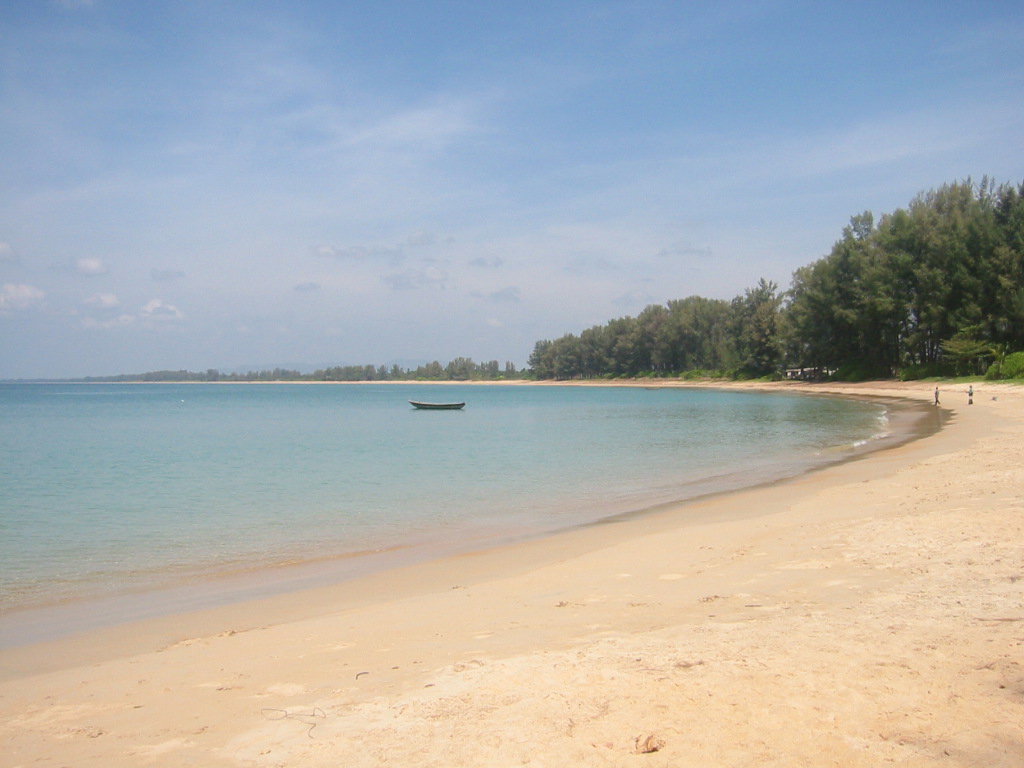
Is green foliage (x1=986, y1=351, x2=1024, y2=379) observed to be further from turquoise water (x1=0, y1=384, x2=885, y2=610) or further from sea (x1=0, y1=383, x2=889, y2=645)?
sea (x1=0, y1=383, x2=889, y2=645)

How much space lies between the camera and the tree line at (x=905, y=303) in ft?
181

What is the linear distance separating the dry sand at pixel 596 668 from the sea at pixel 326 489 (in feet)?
10.2

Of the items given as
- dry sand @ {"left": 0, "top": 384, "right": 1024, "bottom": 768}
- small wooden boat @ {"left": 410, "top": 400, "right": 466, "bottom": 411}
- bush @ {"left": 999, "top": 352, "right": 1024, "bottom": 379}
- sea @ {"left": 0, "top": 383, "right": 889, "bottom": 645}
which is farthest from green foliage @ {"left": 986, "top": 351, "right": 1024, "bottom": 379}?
dry sand @ {"left": 0, "top": 384, "right": 1024, "bottom": 768}

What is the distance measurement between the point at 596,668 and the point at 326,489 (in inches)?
617

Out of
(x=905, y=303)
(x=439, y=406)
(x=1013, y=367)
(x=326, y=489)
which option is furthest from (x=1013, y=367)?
(x=326, y=489)

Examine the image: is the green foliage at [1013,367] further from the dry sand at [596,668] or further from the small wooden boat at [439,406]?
the dry sand at [596,668]

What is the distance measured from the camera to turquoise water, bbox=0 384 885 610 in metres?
12.2

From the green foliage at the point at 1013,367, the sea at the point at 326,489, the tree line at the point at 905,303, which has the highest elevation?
the tree line at the point at 905,303

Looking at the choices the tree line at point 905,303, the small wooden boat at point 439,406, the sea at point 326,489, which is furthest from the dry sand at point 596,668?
the small wooden boat at point 439,406

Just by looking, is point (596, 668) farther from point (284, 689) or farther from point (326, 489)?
point (326, 489)

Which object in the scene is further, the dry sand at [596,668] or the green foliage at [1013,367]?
the green foliage at [1013,367]

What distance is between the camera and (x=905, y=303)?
63094mm

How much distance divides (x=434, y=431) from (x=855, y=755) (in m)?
39.8

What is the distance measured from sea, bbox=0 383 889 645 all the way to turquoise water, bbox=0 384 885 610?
0.07 metres
